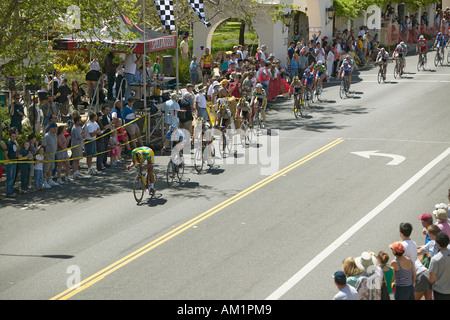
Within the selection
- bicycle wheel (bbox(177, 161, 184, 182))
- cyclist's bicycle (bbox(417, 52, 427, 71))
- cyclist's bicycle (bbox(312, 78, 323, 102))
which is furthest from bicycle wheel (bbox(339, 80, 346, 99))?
bicycle wheel (bbox(177, 161, 184, 182))

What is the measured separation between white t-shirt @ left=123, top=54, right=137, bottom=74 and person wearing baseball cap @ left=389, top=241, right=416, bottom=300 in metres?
15.7

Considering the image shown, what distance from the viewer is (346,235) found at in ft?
48.4

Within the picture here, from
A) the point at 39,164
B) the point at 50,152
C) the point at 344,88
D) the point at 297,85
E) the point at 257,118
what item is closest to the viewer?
the point at 39,164

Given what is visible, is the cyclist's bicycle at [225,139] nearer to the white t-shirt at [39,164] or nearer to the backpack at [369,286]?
the white t-shirt at [39,164]

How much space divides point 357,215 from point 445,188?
3.23 m

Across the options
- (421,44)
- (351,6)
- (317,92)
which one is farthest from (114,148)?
(351,6)

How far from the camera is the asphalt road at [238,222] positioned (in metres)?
12.4

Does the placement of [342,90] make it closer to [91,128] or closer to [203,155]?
[203,155]

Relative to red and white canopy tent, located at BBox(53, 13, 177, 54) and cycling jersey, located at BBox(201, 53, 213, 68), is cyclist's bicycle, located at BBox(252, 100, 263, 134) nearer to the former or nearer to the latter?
red and white canopy tent, located at BBox(53, 13, 177, 54)

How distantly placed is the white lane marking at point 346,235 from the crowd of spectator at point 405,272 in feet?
5.95

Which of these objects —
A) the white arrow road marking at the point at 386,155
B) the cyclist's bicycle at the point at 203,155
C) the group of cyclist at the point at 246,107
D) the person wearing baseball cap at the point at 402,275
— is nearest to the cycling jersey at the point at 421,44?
the group of cyclist at the point at 246,107

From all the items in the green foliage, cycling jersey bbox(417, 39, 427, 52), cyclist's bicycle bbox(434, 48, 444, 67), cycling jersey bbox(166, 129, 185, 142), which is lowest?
cycling jersey bbox(166, 129, 185, 142)

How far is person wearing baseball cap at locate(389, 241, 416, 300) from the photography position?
10.5 meters

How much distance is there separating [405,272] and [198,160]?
1004cm
